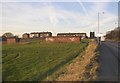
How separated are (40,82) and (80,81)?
237cm

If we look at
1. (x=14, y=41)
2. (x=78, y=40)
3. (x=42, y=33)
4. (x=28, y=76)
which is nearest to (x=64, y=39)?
(x=78, y=40)

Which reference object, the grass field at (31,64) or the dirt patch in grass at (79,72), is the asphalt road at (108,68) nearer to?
the dirt patch in grass at (79,72)

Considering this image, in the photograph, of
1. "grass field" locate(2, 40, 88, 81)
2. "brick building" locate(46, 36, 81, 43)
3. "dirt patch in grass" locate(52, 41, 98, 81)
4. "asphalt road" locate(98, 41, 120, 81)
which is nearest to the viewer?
"dirt patch in grass" locate(52, 41, 98, 81)

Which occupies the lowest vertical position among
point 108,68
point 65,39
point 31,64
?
point 65,39

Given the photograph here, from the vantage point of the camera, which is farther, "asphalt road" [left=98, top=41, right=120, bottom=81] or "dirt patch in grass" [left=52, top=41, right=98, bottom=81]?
"asphalt road" [left=98, top=41, right=120, bottom=81]

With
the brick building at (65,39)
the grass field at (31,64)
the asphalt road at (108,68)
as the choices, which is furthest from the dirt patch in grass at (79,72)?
the brick building at (65,39)

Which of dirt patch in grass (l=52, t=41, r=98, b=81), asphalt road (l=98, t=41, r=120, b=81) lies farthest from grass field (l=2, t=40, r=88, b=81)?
asphalt road (l=98, t=41, r=120, b=81)

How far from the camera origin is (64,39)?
91.4m

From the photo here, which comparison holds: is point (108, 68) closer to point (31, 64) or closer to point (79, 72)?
point (79, 72)

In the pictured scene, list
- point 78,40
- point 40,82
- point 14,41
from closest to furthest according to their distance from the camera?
1. point 40,82
2. point 78,40
3. point 14,41

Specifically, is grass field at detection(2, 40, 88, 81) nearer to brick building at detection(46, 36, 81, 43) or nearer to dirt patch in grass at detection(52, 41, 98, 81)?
dirt patch in grass at detection(52, 41, 98, 81)

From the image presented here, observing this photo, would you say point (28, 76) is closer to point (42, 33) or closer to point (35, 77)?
point (35, 77)

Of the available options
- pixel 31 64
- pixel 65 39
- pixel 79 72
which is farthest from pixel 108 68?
pixel 65 39

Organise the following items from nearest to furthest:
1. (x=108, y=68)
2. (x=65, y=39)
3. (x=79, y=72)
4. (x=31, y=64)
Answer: (x=79, y=72), (x=108, y=68), (x=31, y=64), (x=65, y=39)
